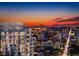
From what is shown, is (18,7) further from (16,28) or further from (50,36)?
(50,36)

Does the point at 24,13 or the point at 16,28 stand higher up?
the point at 24,13

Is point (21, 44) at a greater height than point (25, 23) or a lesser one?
lesser

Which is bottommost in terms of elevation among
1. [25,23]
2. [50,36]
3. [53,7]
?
[50,36]

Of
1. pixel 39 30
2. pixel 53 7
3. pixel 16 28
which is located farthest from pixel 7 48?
pixel 53 7

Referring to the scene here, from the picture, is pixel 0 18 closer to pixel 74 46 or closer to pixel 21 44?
pixel 21 44

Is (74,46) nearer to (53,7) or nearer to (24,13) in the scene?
(53,7)

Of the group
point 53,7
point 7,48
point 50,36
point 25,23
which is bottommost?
point 7,48

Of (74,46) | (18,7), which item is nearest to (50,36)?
(74,46)
